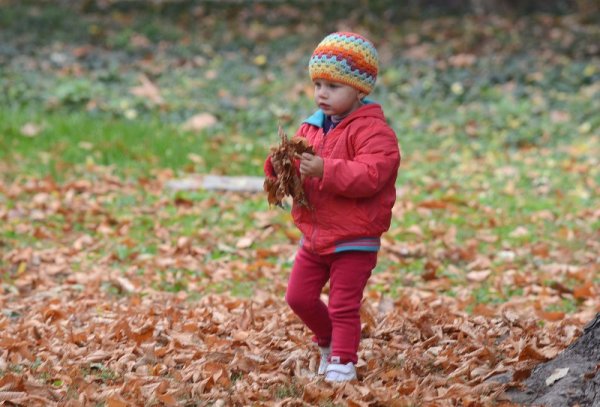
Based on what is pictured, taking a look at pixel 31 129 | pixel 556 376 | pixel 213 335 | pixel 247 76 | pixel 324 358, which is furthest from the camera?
pixel 247 76

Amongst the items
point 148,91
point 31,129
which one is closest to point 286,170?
point 31,129

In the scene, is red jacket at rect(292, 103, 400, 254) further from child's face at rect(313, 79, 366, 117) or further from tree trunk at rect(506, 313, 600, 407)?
tree trunk at rect(506, 313, 600, 407)

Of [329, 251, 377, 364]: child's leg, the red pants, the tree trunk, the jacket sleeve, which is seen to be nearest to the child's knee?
the red pants

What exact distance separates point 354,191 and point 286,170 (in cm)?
34

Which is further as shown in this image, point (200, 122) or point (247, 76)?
point (247, 76)

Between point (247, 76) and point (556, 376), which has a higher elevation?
point (556, 376)

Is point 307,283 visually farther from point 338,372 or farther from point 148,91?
point 148,91

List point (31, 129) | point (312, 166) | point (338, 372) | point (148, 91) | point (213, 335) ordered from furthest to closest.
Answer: point (148, 91) → point (31, 129) → point (213, 335) → point (338, 372) → point (312, 166)

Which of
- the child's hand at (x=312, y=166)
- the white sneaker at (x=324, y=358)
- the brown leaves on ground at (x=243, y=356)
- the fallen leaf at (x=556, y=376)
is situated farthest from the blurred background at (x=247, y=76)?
the fallen leaf at (x=556, y=376)

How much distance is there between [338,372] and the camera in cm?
431

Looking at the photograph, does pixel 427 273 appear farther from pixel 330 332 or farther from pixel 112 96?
pixel 112 96

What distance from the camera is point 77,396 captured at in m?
4.16

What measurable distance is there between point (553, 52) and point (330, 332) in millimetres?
12229

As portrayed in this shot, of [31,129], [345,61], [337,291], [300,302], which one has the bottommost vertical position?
[31,129]
